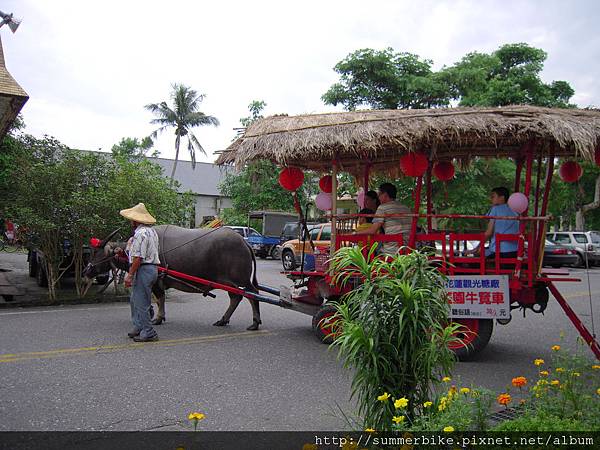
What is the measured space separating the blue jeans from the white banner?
12.8 ft

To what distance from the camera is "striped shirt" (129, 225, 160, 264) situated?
6973 millimetres

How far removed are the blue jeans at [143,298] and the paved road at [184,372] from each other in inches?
10.1

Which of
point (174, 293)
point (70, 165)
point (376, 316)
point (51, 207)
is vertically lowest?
point (174, 293)


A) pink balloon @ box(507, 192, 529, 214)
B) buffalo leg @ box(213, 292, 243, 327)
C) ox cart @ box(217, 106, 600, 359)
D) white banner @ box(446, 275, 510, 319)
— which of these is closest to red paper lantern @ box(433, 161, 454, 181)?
ox cart @ box(217, 106, 600, 359)

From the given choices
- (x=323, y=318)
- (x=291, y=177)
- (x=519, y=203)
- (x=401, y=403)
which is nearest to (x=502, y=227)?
(x=519, y=203)

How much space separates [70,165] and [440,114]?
736 centimetres

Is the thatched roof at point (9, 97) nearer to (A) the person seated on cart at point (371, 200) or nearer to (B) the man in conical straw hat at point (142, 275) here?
(B) the man in conical straw hat at point (142, 275)

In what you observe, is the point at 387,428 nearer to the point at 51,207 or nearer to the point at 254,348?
the point at 254,348

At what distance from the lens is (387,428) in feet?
10.4

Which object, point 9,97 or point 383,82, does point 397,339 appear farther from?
point 383,82

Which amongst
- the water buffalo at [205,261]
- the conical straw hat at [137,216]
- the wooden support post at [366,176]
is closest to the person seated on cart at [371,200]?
the wooden support post at [366,176]

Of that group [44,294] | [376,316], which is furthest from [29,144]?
[376,316]

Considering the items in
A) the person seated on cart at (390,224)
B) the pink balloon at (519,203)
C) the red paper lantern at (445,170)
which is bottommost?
the person seated on cart at (390,224)

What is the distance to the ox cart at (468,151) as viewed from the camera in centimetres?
591
